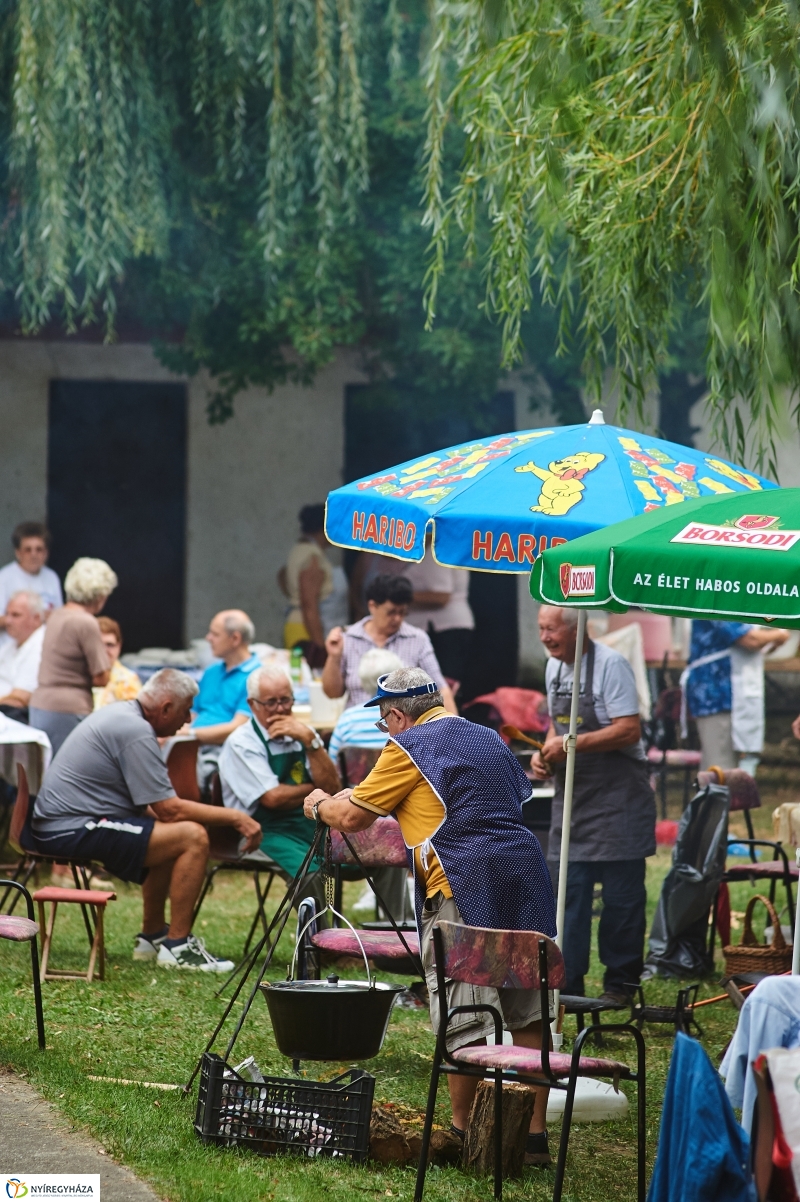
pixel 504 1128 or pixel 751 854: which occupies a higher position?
pixel 751 854

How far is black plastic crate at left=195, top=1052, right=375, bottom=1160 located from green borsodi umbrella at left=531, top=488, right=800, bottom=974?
149 centimetres

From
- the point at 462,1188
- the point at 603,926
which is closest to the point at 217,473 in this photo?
the point at 603,926

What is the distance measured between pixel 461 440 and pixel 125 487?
10.1 feet

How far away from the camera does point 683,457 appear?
19.9ft

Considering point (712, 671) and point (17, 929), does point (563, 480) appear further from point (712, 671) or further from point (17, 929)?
point (712, 671)

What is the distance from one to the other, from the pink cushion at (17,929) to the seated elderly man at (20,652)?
4018mm

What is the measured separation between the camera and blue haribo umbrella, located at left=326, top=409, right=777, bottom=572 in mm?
5602

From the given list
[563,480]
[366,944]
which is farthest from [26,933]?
[563,480]

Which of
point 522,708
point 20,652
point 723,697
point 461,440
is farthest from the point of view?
point 461,440

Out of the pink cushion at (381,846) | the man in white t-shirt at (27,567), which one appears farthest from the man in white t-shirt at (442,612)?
the pink cushion at (381,846)

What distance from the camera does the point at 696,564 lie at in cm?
452

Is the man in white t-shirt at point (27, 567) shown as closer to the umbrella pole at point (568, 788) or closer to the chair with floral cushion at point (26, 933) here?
the chair with floral cushion at point (26, 933)

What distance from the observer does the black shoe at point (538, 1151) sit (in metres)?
4.93

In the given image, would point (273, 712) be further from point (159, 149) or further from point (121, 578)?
point (121, 578)
